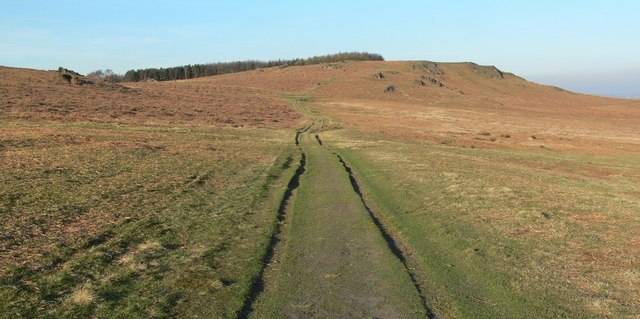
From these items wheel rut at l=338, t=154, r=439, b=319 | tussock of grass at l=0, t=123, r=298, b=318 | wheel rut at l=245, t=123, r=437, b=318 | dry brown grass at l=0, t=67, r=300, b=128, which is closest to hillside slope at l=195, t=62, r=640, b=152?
dry brown grass at l=0, t=67, r=300, b=128

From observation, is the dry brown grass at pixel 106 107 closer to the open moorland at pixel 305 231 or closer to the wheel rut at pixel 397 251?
the open moorland at pixel 305 231

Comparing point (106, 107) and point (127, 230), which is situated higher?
point (106, 107)

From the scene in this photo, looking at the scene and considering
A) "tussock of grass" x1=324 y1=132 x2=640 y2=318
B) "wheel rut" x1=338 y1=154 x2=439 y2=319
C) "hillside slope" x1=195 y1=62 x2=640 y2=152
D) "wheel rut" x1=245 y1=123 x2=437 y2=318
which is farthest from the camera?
"hillside slope" x1=195 y1=62 x2=640 y2=152

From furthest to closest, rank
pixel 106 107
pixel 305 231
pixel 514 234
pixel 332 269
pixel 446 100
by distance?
1. pixel 446 100
2. pixel 106 107
3. pixel 305 231
4. pixel 514 234
5. pixel 332 269

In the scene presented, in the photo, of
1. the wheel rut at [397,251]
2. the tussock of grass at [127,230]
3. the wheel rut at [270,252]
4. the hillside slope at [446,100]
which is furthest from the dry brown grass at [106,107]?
the wheel rut at [397,251]

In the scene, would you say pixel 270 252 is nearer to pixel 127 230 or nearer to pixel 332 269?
pixel 332 269

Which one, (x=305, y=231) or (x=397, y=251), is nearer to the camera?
(x=397, y=251)

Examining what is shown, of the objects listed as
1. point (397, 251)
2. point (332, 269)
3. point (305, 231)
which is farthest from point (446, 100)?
point (332, 269)

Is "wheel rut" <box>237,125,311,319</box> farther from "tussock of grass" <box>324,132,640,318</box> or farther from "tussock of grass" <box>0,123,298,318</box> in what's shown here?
"tussock of grass" <box>324,132,640,318</box>

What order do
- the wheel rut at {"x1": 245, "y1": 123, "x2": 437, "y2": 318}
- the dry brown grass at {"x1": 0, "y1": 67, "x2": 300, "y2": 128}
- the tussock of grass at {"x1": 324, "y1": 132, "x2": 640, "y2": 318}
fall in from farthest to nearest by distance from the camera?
1. the dry brown grass at {"x1": 0, "y1": 67, "x2": 300, "y2": 128}
2. the tussock of grass at {"x1": 324, "y1": 132, "x2": 640, "y2": 318}
3. the wheel rut at {"x1": 245, "y1": 123, "x2": 437, "y2": 318}

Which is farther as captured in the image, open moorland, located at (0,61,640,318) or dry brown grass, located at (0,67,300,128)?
dry brown grass, located at (0,67,300,128)

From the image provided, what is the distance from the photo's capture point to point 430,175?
942 inches

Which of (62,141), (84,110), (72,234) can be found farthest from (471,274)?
(84,110)

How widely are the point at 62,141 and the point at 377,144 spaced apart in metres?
24.1
